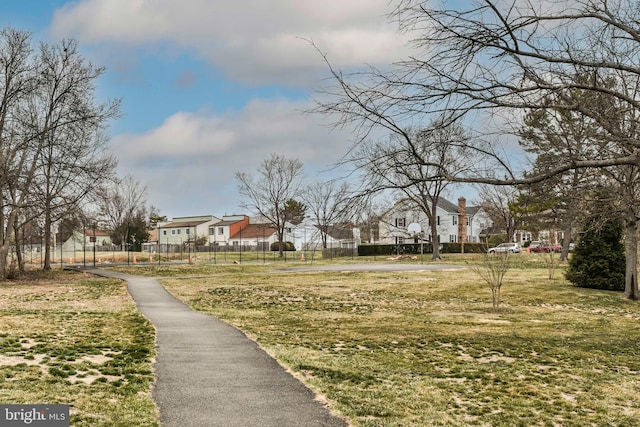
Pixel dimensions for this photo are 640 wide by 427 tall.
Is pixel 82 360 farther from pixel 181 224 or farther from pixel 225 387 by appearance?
pixel 181 224

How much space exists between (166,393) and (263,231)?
92864 mm

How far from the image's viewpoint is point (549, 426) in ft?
22.1

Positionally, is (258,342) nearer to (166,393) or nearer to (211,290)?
(166,393)

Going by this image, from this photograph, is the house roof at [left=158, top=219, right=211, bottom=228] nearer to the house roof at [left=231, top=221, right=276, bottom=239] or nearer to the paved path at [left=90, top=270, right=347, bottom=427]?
the house roof at [left=231, top=221, right=276, bottom=239]

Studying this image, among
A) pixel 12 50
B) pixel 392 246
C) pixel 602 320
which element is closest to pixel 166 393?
pixel 602 320

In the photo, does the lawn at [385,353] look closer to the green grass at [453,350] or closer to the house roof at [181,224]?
the green grass at [453,350]

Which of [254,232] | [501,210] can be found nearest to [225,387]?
[501,210]

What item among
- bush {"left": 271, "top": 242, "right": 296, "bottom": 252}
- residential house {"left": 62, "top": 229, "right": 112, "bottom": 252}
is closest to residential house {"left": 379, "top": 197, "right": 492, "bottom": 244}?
bush {"left": 271, "top": 242, "right": 296, "bottom": 252}

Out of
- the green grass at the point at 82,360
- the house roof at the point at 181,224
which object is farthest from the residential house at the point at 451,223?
the green grass at the point at 82,360

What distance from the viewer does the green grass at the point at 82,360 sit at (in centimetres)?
670

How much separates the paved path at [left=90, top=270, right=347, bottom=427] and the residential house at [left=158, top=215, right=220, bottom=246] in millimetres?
93819

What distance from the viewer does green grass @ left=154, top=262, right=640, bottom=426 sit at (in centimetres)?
740

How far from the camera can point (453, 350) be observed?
1189 cm

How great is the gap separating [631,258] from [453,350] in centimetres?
1517
